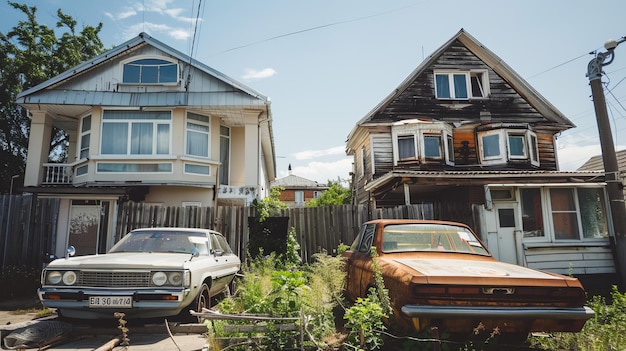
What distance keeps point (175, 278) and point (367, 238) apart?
9.70 ft

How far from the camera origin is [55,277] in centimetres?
489

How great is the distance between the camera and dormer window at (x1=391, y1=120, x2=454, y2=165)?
51.6 ft

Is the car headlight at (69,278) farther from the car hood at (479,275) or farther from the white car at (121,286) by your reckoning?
the car hood at (479,275)

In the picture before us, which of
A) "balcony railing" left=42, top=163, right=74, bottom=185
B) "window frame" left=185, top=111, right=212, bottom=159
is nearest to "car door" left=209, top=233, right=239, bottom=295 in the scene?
"window frame" left=185, top=111, right=212, bottom=159

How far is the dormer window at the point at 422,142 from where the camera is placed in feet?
51.6

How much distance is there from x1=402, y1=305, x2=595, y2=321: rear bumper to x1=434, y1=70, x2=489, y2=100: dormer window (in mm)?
14803

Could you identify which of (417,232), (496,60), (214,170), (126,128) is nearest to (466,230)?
(417,232)

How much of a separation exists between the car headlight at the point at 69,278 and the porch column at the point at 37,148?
424 inches

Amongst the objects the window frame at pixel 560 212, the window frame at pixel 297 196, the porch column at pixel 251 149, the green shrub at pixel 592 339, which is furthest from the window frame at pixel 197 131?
the window frame at pixel 297 196

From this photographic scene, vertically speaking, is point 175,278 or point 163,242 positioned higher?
point 163,242

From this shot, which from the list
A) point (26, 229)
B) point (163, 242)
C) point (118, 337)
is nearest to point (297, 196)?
point (26, 229)

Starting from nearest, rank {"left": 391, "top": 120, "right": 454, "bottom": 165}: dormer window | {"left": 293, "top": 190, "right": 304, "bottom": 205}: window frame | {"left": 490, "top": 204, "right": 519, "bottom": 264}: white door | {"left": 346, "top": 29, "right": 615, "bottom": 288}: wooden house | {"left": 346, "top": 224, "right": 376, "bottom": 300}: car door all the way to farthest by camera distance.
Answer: {"left": 346, "top": 224, "right": 376, "bottom": 300}: car door → {"left": 490, "top": 204, "right": 519, "bottom": 264}: white door → {"left": 346, "top": 29, "right": 615, "bottom": 288}: wooden house → {"left": 391, "top": 120, "right": 454, "bottom": 165}: dormer window → {"left": 293, "top": 190, "right": 304, "bottom": 205}: window frame

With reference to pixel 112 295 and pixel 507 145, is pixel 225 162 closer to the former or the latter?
pixel 112 295

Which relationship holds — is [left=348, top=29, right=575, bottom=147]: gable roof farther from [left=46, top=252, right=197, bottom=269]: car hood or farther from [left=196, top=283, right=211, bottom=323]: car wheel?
[left=46, top=252, right=197, bottom=269]: car hood
